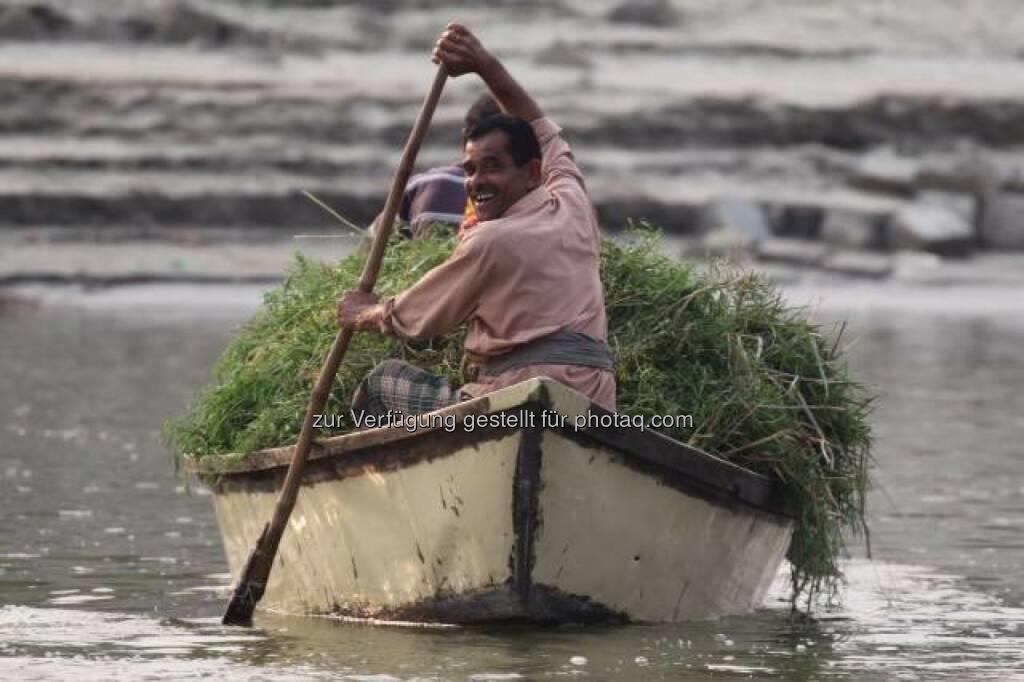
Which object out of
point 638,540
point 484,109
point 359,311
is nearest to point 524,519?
point 638,540

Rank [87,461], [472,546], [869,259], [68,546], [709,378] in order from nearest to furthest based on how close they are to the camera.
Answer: [472,546] → [709,378] → [68,546] → [87,461] → [869,259]

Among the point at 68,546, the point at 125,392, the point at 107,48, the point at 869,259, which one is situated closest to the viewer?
the point at 68,546

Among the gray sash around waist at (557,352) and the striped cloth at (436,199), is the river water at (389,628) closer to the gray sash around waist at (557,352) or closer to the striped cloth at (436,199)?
the gray sash around waist at (557,352)

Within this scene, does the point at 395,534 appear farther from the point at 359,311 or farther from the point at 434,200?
the point at 434,200

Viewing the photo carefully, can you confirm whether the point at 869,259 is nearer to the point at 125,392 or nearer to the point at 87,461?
the point at 125,392

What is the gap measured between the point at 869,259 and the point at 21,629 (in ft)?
68.4

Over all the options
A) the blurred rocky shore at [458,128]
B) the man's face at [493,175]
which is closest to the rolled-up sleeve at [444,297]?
the man's face at [493,175]

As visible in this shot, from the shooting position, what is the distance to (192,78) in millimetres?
33375

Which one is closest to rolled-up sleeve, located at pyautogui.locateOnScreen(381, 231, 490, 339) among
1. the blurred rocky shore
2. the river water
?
the river water

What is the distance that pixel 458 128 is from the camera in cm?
3184

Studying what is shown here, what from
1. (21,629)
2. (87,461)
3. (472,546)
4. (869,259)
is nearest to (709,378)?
(472,546)

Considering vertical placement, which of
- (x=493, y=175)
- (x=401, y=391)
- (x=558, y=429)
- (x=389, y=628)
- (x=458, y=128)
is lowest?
(x=389, y=628)

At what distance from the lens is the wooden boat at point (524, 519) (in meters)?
8.38

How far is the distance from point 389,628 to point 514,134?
1748 millimetres
